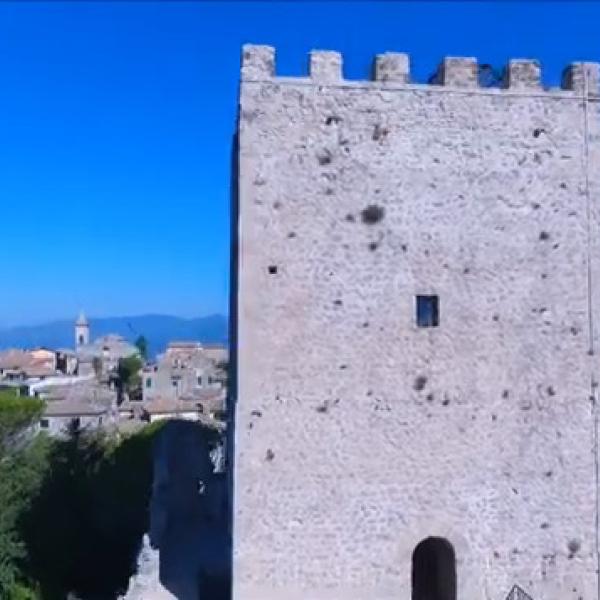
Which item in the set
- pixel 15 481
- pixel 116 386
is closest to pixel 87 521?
pixel 15 481

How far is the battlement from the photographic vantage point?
11.3 metres

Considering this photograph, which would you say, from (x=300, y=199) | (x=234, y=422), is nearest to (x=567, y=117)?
(x=300, y=199)

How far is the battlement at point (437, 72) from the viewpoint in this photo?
1134 centimetres

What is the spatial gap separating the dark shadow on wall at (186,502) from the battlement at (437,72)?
8444 mm

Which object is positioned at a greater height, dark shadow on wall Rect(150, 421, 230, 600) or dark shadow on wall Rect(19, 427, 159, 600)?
dark shadow on wall Rect(150, 421, 230, 600)

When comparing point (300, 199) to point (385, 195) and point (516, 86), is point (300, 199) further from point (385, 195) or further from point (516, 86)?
point (516, 86)

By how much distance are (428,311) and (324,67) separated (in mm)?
3462

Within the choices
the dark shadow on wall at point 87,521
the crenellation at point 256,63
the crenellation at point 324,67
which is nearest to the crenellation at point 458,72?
the crenellation at point 324,67

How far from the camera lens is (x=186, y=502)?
18.4 meters

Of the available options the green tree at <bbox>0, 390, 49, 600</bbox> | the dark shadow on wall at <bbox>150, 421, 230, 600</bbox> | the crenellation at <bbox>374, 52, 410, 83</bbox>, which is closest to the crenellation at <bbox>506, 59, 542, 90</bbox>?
the crenellation at <bbox>374, 52, 410, 83</bbox>

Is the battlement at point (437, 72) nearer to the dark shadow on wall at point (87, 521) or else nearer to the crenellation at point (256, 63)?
the crenellation at point (256, 63)

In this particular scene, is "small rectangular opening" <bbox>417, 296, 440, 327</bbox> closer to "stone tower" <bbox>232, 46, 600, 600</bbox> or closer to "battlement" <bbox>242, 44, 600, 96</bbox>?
"stone tower" <bbox>232, 46, 600, 600</bbox>

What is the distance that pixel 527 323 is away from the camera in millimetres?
11820

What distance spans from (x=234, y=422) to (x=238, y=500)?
976 mm
